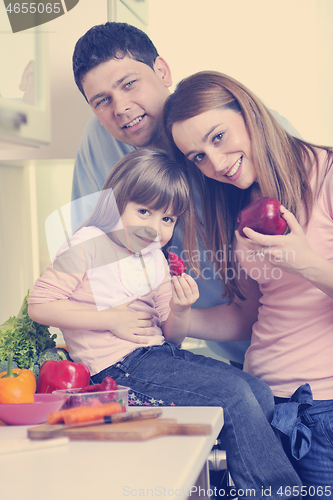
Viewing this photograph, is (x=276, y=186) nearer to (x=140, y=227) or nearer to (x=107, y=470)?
(x=140, y=227)

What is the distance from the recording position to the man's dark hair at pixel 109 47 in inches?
52.2

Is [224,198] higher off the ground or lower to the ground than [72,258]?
higher

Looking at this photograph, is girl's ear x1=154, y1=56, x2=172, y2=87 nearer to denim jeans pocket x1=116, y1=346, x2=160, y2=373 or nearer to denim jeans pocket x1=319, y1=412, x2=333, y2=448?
denim jeans pocket x1=116, y1=346, x2=160, y2=373

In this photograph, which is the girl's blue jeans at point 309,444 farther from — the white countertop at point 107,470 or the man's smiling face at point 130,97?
the man's smiling face at point 130,97

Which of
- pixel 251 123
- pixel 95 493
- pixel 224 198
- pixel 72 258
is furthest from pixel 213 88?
pixel 95 493

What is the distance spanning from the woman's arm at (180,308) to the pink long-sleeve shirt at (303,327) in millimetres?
226

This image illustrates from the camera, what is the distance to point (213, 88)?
1.27 m

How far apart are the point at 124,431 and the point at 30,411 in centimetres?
24

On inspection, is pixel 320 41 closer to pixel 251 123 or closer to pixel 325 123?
Result: pixel 325 123

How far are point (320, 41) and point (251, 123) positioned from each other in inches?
13.9

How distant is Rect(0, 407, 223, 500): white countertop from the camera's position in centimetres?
55

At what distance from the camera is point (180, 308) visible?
4.19ft

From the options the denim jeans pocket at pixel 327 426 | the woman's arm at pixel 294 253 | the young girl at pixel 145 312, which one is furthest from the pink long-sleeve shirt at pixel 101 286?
the denim jeans pocket at pixel 327 426

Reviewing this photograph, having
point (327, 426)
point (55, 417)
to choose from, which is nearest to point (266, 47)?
point (327, 426)
